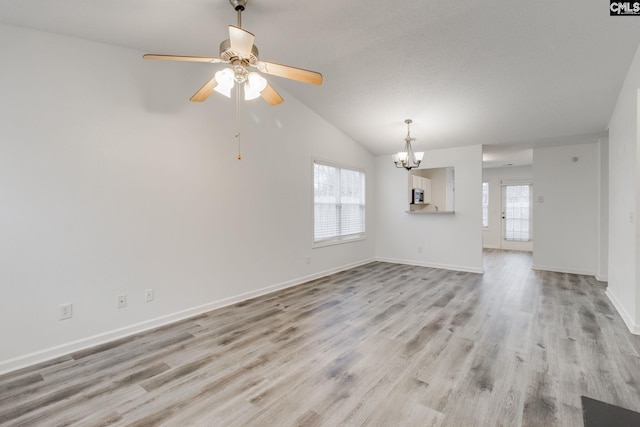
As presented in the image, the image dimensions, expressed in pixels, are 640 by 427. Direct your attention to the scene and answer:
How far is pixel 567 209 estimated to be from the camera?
18.1 ft

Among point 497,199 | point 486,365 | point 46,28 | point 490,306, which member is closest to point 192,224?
point 46,28

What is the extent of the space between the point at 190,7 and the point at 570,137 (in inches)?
228

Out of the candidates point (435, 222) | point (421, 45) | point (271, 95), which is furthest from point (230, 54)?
point (435, 222)

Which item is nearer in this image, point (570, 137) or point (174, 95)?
point (174, 95)

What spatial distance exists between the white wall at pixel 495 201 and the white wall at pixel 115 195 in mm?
7508

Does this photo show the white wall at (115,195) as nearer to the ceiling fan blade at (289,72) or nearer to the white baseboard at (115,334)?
Answer: the white baseboard at (115,334)

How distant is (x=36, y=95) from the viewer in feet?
8.03

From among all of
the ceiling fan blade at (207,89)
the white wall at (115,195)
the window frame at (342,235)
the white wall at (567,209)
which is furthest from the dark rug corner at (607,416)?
the white wall at (567,209)

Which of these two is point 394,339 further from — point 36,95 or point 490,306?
point 36,95

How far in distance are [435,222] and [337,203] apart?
6.74ft

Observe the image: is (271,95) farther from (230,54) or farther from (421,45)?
(421,45)

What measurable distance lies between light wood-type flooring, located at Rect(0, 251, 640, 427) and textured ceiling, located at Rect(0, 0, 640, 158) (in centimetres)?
265

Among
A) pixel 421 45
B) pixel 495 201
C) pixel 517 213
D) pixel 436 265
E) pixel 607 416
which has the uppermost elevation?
pixel 421 45

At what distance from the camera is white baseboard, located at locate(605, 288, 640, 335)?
286 centimetres
